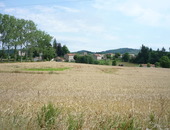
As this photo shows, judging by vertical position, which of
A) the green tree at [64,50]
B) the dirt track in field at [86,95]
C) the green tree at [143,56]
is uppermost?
the green tree at [64,50]

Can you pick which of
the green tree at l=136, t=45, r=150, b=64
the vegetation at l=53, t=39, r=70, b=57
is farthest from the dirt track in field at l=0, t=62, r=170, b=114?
the vegetation at l=53, t=39, r=70, b=57

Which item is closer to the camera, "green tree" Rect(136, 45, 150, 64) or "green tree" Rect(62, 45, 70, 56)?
"green tree" Rect(136, 45, 150, 64)

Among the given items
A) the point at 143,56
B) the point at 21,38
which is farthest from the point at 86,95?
the point at 143,56

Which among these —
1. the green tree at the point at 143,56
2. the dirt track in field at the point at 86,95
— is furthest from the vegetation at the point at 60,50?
the dirt track in field at the point at 86,95

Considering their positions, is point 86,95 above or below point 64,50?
below

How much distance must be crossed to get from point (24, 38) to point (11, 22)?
370 inches

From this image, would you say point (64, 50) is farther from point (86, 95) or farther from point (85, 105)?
point (85, 105)

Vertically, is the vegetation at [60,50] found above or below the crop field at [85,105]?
above

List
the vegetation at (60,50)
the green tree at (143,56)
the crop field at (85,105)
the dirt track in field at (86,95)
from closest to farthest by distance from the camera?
the crop field at (85,105) → the dirt track in field at (86,95) → the green tree at (143,56) → the vegetation at (60,50)

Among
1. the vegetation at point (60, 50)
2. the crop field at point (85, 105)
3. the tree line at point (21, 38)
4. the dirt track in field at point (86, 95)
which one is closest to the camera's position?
the crop field at point (85, 105)

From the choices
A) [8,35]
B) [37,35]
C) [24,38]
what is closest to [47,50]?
[37,35]

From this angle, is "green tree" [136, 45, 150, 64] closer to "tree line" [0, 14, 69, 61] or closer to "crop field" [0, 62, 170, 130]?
"tree line" [0, 14, 69, 61]

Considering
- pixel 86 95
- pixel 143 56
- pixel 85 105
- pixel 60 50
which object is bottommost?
pixel 86 95

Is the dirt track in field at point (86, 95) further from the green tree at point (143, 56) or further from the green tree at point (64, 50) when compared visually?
the green tree at point (64, 50)
